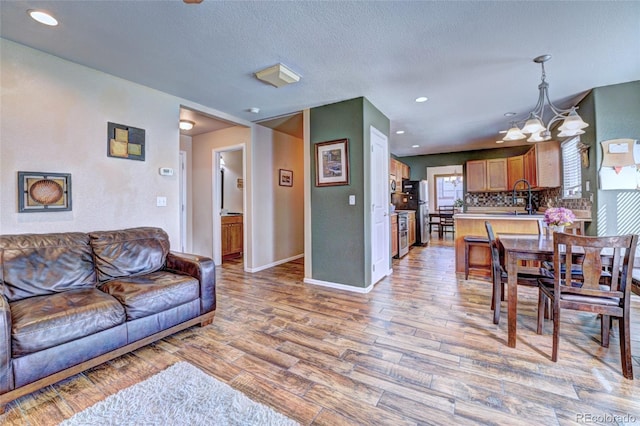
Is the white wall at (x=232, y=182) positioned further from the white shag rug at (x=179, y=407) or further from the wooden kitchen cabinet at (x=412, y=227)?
the white shag rug at (x=179, y=407)

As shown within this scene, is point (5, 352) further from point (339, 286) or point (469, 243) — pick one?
point (469, 243)

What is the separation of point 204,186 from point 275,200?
4.46 feet

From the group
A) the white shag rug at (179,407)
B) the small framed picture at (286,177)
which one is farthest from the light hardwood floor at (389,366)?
the small framed picture at (286,177)

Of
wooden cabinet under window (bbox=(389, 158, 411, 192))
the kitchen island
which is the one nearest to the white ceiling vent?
the kitchen island

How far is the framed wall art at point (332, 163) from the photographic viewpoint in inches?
143

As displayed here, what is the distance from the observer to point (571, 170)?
14.0 feet

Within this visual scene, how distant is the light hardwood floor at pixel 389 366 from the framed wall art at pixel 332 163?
63.6 inches

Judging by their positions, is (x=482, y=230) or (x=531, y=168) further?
(x=531, y=168)

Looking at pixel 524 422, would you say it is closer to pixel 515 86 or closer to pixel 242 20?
pixel 242 20

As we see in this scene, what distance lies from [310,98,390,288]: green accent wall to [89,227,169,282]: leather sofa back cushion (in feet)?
6.33

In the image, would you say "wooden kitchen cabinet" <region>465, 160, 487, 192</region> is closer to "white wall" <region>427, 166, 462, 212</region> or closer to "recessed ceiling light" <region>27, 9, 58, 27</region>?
"white wall" <region>427, 166, 462, 212</region>

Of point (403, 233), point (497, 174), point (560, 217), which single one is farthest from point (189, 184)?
point (497, 174)

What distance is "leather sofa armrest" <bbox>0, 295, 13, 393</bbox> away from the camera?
4.84 ft

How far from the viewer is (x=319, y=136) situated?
3.85 metres
